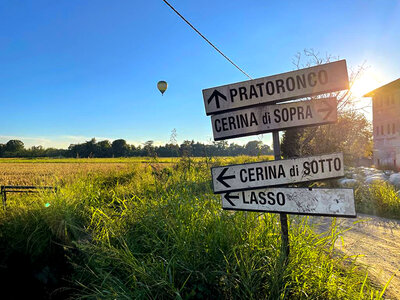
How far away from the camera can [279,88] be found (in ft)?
8.51

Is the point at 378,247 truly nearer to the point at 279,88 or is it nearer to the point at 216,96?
the point at 279,88

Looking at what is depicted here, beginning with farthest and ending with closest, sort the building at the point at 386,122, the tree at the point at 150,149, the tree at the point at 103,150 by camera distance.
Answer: the tree at the point at 103,150 < the building at the point at 386,122 < the tree at the point at 150,149

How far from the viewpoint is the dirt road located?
3.03 m

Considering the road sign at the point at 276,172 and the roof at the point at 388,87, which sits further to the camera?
the roof at the point at 388,87

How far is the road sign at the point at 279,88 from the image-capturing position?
2.45 m

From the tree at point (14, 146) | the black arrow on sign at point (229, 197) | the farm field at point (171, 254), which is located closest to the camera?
the farm field at point (171, 254)

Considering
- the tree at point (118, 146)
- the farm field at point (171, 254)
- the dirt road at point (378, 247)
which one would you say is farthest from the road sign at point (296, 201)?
the tree at point (118, 146)

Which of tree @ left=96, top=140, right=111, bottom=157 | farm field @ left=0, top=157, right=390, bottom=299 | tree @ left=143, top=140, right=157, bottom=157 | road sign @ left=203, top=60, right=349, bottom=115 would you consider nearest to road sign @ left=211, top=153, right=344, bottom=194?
farm field @ left=0, top=157, right=390, bottom=299

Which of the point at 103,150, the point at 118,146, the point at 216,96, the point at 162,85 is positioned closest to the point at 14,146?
the point at 103,150

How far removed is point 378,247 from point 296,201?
10.1 feet

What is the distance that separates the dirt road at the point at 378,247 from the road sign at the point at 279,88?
4.79 ft

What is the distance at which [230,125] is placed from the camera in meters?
2.72

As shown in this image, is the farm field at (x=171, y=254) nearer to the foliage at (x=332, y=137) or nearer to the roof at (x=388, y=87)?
the foliage at (x=332, y=137)

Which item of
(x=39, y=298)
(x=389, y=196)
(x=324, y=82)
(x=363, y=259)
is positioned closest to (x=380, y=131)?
(x=389, y=196)
